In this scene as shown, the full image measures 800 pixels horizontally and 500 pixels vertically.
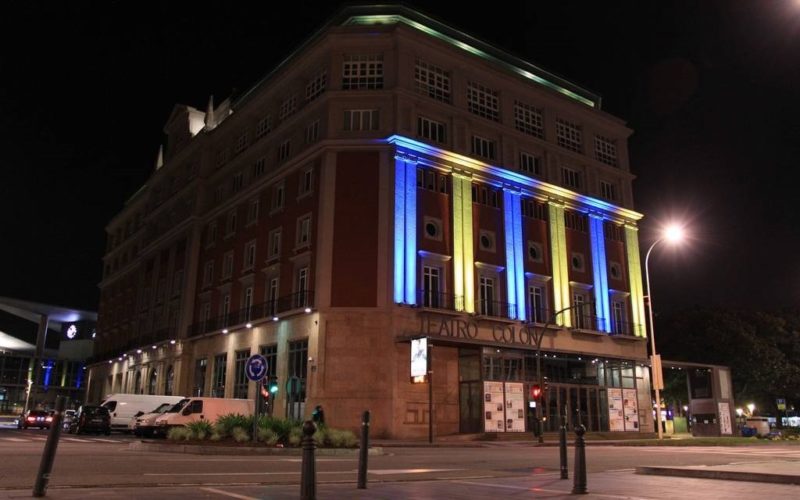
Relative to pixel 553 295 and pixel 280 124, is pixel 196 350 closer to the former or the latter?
pixel 280 124

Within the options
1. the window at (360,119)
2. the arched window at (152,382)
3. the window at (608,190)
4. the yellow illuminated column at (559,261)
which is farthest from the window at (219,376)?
the window at (608,190)

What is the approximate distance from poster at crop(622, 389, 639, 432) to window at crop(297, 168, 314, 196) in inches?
997

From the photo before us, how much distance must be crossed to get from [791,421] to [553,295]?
4168 centimetres

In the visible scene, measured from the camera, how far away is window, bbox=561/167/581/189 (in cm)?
4649

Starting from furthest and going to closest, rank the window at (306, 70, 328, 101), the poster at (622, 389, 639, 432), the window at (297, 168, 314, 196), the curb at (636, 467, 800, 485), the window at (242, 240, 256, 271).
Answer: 1. the window at (242, 240, 256, 271)
2. the poster at (622, 389, 639, 432)
3. the window at (306, 70, 328, 101)
4. the window at (297, 168, 314, 196)
5. the curb at (636, 467, 800, 485)

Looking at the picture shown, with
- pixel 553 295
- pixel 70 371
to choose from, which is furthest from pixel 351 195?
pixel 70 371

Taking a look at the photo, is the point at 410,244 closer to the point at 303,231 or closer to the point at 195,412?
the point at 303,231

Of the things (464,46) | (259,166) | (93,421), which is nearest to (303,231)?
(259,166)

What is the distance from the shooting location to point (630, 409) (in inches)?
1722

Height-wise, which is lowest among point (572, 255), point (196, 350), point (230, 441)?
point (230, 441)

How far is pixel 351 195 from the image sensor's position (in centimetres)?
3706

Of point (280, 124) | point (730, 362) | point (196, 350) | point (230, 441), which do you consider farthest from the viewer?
point (730, 362)

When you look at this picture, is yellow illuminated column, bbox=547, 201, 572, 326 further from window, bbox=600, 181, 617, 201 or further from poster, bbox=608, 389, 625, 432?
poster, bbox=608, 389, 625, 432

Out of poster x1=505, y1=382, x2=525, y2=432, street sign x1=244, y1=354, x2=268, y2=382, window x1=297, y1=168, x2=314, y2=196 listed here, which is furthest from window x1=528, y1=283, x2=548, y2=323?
street sign x1=244, y1=354, x2=268, y2=382
